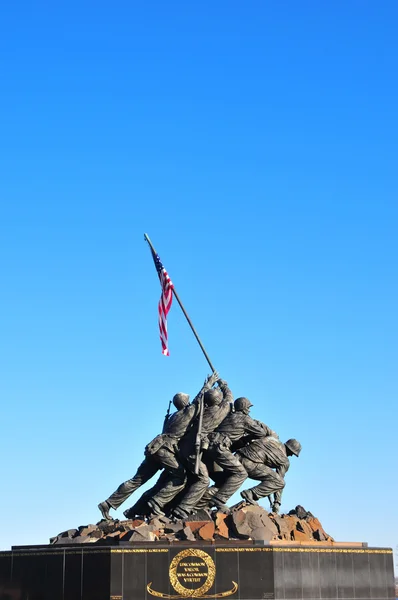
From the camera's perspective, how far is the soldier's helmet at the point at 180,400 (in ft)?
89.0

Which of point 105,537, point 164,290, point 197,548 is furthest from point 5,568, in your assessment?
point 164,290

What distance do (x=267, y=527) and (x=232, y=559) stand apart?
65.0 inches

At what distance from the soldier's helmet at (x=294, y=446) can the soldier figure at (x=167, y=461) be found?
9.12 ft

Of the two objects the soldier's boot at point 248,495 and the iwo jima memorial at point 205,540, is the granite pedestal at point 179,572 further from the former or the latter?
the soldier's boot at point 248,495

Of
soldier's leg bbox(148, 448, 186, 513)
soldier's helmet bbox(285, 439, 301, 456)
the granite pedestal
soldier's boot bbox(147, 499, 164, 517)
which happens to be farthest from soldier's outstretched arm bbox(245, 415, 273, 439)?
the granite pedestal

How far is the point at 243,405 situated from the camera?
27.0 meters

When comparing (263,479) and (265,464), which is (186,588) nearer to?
(263,479)

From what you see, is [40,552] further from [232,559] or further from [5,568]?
[232,559]

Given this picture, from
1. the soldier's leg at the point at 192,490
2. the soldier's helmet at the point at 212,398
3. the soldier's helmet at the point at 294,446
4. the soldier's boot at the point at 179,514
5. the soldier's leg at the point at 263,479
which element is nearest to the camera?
the soldier's boot at the point at 179,514

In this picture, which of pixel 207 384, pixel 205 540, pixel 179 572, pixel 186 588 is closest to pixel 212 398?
pixel 207 384

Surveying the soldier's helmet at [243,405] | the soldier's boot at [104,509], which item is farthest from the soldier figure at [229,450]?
the soldier's boot at [104,509]

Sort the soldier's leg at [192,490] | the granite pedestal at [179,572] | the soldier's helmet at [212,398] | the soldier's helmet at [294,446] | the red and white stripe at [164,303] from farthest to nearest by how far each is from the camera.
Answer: the red and white stripe at [164,303], the soldier's helmet at [294,446], the soldier's helmet at [212,398], the soldier's leg at [192,490], the granite pedestal at [179,572]

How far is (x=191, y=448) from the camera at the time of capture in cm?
2616

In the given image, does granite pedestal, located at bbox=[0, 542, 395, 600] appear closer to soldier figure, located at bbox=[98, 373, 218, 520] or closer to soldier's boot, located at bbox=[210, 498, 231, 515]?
soldier's boot, located at bbox=[210, 498, 231, 515]
